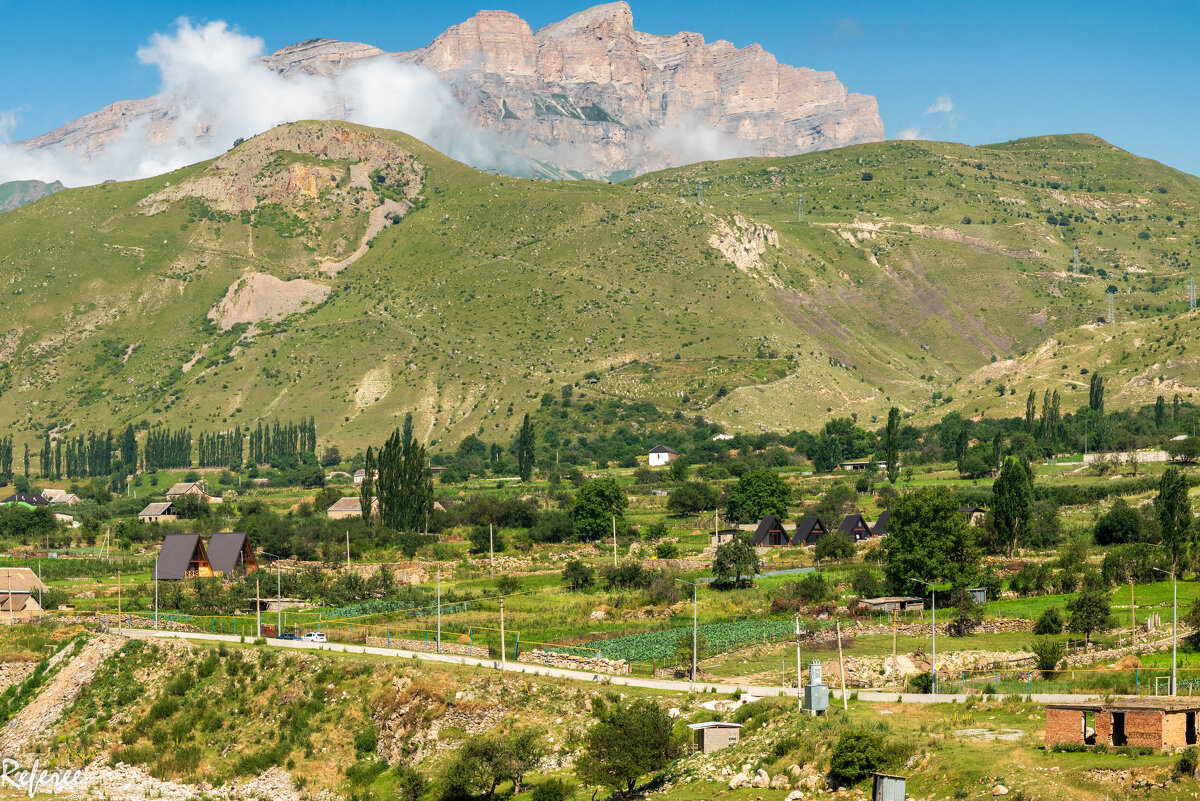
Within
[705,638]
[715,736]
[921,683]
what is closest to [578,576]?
[705,638]

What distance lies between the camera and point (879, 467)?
140375 millimetres

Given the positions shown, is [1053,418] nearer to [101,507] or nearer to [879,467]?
[879,467]

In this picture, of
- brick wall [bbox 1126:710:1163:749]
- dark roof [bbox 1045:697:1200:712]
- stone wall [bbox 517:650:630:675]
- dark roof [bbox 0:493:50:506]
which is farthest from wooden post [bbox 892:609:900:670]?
dark roof [bbox 0:493:50:506]

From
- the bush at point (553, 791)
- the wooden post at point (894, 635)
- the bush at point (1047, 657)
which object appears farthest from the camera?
the wooden post at point (894, 635)

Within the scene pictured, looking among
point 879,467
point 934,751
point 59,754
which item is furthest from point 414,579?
point 879,467

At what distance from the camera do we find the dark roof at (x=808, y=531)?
3964 inches

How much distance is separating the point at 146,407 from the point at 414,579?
4688 inches

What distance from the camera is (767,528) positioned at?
3984 inches

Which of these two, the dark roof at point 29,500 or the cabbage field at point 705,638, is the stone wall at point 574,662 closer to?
the cabbage field at point 705,638

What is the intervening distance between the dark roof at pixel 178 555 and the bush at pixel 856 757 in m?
57.4

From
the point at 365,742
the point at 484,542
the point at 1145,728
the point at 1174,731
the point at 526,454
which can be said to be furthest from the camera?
the point at 526,454

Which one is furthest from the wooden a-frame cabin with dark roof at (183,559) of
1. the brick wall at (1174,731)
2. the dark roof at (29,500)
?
the brick wall at (1174,731)

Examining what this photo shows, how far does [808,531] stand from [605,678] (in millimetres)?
53850

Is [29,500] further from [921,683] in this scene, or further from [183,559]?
[921,683]
